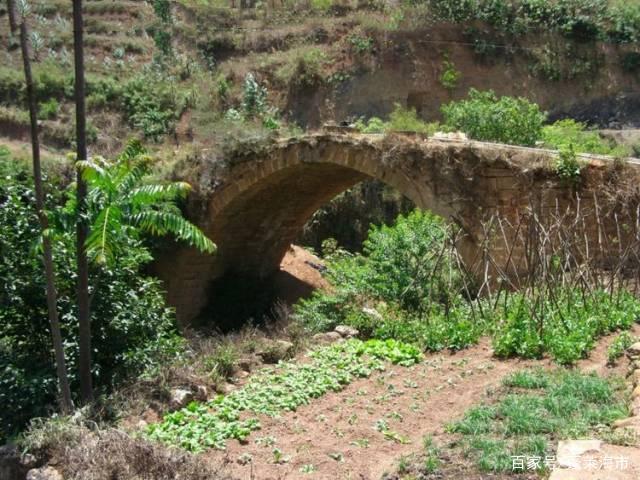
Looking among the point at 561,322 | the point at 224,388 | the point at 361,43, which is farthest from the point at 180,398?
the point at 361,43

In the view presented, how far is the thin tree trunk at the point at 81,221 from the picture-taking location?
692 cm

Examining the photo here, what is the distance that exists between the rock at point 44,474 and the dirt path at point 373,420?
1.27m

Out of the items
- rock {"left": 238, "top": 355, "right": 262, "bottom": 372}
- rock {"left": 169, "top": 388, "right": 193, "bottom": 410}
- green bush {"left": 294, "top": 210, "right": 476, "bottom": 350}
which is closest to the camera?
rock {"left": 169, "top": 388, "right": 193, "bottom": 410}

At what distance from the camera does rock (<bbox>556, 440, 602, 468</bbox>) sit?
4297mm

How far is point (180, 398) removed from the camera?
279 inches

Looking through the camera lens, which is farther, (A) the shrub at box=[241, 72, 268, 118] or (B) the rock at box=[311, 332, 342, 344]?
(A) the shrub at box=[241, 72, 268, 118]

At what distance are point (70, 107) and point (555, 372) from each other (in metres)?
23.6

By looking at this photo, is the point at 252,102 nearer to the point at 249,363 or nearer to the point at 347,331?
the point at 347,331

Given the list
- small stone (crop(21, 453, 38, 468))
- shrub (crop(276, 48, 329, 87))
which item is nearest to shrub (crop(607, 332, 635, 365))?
small stone (crop(21, 453, 38, 468))

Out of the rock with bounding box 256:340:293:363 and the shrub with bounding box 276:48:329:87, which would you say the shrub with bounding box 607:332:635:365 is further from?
the shrub with bounding box 276:48:329:87

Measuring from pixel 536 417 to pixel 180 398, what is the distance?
132 inches

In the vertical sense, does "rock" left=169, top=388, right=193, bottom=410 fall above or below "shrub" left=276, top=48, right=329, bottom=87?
below

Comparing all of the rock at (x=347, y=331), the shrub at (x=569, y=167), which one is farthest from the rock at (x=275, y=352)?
the shrub at (x=569, y=167)

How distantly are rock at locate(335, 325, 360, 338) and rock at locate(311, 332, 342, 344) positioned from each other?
0.05 m
